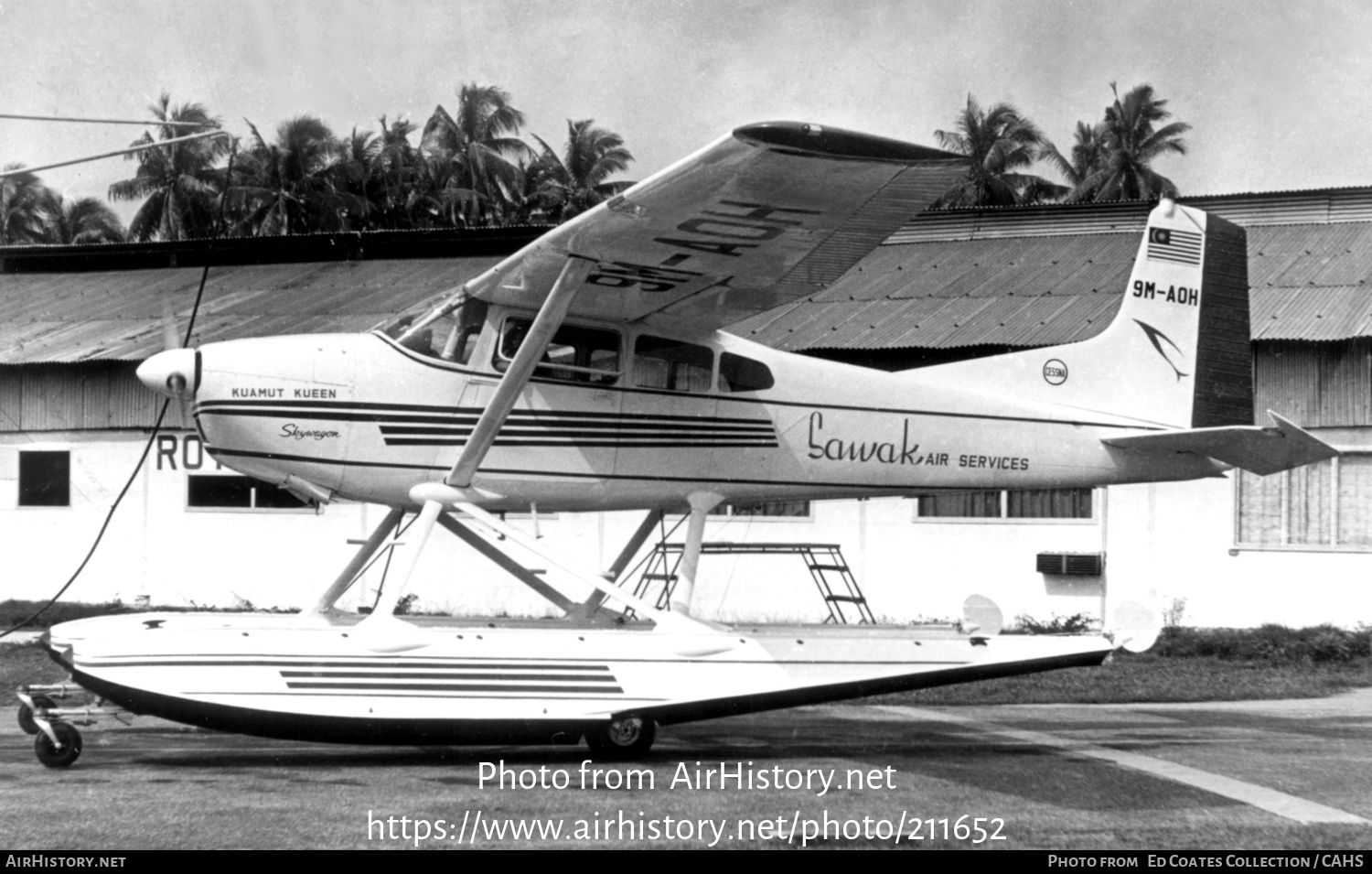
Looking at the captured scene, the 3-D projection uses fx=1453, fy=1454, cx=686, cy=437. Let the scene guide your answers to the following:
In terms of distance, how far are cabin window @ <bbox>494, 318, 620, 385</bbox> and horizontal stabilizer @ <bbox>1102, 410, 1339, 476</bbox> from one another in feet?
12.6

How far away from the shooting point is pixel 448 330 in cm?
995

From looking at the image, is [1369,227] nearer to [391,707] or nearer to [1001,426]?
[1001,426]

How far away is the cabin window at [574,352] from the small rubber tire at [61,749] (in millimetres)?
3522

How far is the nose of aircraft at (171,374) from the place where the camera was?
9.38 metres

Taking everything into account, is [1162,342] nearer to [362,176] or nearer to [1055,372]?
[1055,372]

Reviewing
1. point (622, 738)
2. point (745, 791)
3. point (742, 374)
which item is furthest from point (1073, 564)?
point (745, 791)

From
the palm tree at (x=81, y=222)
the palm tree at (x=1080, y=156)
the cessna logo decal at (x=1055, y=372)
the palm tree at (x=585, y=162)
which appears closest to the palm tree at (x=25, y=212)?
the palm tree at (x=81, y=222)

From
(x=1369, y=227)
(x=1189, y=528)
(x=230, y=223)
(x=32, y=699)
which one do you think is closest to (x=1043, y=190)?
(x=230, y=223)

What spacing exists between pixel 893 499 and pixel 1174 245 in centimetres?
795

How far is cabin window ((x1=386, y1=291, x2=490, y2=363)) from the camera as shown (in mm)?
9875

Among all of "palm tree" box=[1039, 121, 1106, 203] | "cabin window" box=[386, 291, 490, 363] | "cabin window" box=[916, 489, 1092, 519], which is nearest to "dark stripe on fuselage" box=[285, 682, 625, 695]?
"cabin window" box=[386, 291, 490, 363]

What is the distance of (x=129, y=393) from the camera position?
73.5 ft

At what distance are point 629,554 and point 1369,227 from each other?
14.5 m
